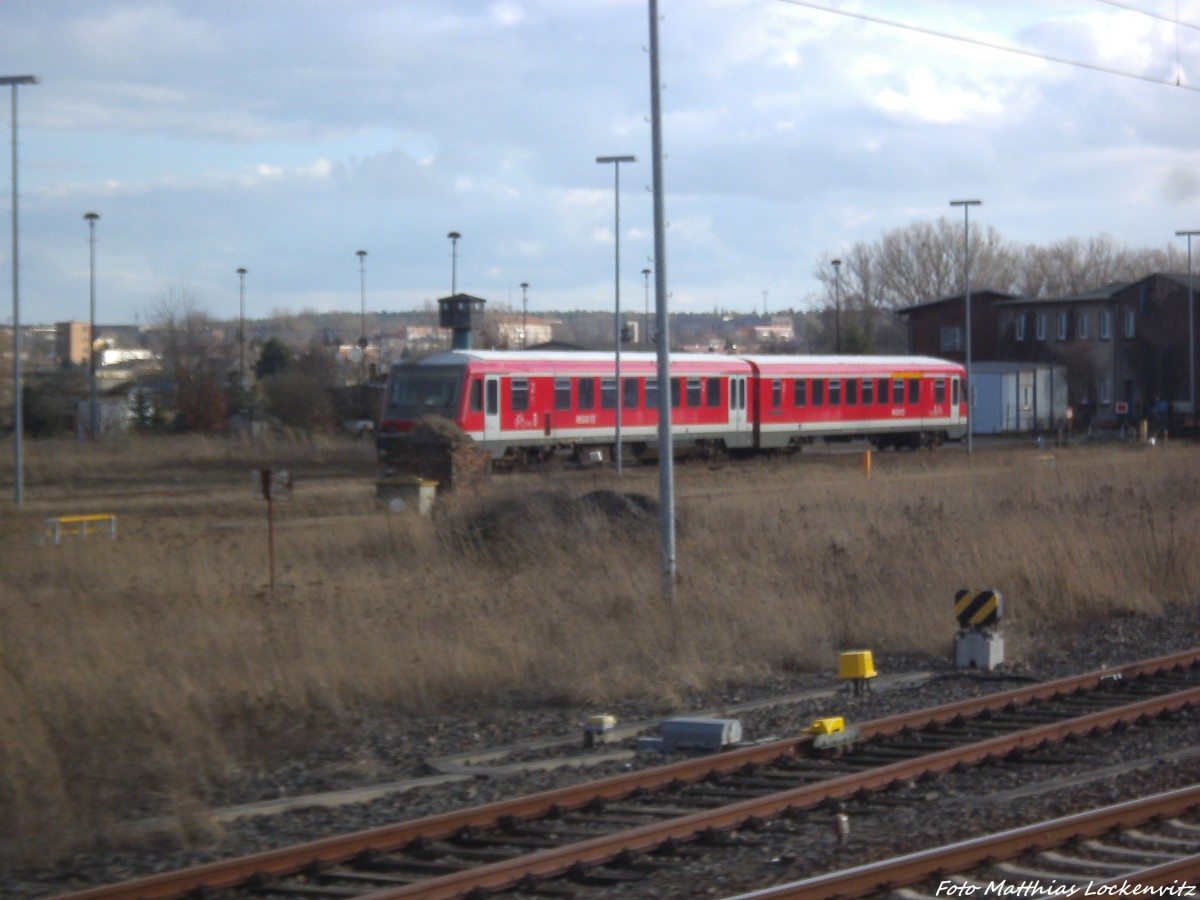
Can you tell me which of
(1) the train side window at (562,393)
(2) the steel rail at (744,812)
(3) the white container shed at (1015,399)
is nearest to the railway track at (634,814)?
(2) the steel rail at (744,812)

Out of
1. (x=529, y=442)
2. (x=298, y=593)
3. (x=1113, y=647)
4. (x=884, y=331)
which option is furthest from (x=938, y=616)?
(x=884, y=331)

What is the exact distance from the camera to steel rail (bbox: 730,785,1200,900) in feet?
19.4

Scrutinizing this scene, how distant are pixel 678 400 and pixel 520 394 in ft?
16.3

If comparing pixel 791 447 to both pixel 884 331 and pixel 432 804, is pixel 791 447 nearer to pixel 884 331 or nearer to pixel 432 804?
pixel 432 804

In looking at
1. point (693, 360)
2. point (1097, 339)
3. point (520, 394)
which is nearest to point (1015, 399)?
point (1097, 339)

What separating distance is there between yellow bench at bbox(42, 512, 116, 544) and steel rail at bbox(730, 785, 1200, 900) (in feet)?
50.5

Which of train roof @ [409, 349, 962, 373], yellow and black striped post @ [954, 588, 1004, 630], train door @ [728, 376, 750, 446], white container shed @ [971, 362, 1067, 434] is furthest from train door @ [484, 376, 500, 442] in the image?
white container shed @ [971, 362, 1067, 434]

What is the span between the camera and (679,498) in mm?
25312

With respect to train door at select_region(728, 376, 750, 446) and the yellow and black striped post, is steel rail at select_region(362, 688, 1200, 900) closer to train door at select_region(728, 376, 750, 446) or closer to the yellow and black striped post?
the yellow and black striped post

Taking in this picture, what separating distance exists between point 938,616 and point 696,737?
5700 mm

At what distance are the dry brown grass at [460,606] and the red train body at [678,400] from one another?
302 inches

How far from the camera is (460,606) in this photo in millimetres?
13352

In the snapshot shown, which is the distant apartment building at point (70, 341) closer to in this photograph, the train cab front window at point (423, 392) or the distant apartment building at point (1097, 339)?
the distant apartment building at point (1097, 339)

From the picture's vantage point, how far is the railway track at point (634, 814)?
645cm
